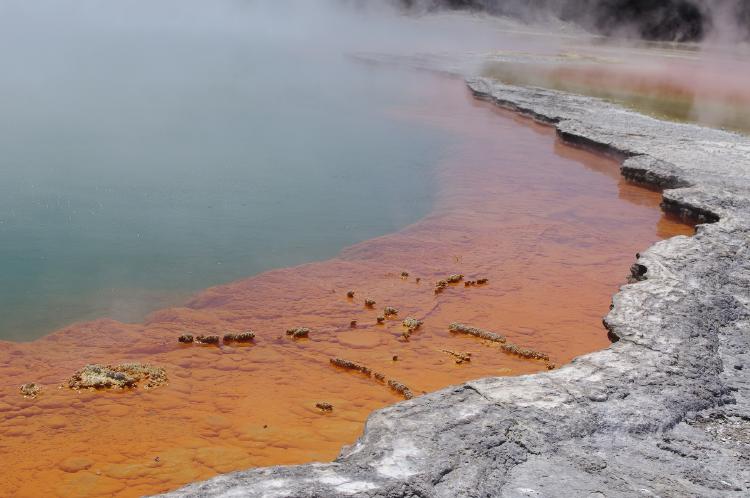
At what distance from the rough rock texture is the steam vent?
1 centimetres

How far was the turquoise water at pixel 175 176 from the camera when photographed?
487 centimetres

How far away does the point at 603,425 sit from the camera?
271cm

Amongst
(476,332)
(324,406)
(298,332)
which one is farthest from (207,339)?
(476,332)

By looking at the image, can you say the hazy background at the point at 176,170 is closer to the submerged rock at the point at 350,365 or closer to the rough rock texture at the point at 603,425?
the submerged rock at the point at 350,365

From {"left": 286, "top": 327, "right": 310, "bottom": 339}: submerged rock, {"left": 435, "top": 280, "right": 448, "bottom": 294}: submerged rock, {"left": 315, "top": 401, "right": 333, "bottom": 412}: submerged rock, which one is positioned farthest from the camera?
{"left": 435, "top": 280, "right": 448, "bottom": 294}: submerged rock

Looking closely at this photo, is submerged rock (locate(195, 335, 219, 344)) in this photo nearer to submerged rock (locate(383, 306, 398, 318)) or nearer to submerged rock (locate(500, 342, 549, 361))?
submerged rock (locate(383, 306, 398, 318))

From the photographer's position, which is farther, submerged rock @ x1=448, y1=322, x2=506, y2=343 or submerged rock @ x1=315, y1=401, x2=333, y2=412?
submerged rock @ x1=448, y1=322, x2=506, y2=343

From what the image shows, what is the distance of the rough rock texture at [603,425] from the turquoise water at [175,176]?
2358 mm

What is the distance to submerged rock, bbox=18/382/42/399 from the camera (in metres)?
3.40

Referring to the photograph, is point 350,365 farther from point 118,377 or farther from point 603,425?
point 603,425

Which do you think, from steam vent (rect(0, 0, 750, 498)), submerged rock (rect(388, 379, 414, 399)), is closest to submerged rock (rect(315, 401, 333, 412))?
steam vent (rect(0, 0, 750, 498))

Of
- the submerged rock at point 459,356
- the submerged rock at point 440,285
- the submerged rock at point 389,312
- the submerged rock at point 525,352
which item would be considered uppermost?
the submerged rock at point 440,285

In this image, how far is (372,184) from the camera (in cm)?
709

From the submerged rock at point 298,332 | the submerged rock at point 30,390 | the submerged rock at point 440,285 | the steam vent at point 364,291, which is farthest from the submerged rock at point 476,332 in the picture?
the submerged rock at point 30,390
